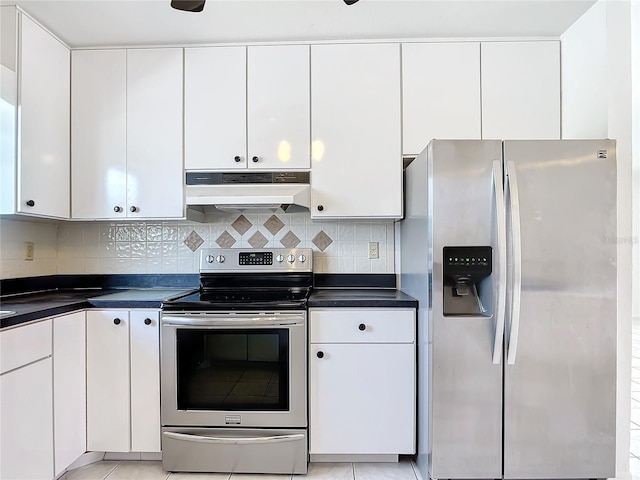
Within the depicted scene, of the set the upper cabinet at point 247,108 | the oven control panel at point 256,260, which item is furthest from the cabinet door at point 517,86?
the oven control panel at point 256,260

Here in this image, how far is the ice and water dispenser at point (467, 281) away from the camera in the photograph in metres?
1.63

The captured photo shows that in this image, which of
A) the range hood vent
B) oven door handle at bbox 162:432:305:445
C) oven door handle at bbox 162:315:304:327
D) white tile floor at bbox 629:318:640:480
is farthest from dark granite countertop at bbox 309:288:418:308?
white tile floor at bbox 629:318:640:480

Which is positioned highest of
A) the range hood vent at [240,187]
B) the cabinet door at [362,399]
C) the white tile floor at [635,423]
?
the range hood vent at [240,187]

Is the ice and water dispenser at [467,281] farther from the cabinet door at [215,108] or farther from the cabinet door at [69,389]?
the cabinet door at [69,389]

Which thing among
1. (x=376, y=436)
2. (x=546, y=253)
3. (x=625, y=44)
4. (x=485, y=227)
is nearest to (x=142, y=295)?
(x=376, y=436)

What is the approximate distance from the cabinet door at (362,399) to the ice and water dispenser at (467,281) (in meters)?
0.35

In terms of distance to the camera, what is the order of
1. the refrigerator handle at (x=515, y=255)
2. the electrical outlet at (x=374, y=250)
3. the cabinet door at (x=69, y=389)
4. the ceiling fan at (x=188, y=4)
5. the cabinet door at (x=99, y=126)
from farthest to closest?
the electrical outlet at (x=374, y=250) < the cabinet door at (x=99, y=126) < the cabinet door at (x=69, y=389) < the refrigerator handle at (x=515, y=255) < the ceiling fan at (x=188, y=4)

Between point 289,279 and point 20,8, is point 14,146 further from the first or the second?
point 289,279

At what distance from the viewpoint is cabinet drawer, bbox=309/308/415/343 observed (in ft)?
6.23

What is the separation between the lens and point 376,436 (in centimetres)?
190

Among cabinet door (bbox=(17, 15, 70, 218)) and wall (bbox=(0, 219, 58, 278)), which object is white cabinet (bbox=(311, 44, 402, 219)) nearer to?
cabinet door (bbox=(17, 15, 70, 218))

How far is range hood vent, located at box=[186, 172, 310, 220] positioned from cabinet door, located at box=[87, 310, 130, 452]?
753 millimetres

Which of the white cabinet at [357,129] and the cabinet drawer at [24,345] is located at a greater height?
the white cabinet at [357,129]

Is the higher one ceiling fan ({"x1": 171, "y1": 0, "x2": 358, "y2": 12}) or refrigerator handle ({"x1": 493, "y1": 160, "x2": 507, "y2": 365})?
ceiling fan ({"x1": 171, "y1": 0, "x2": 358, "y2": 12})
